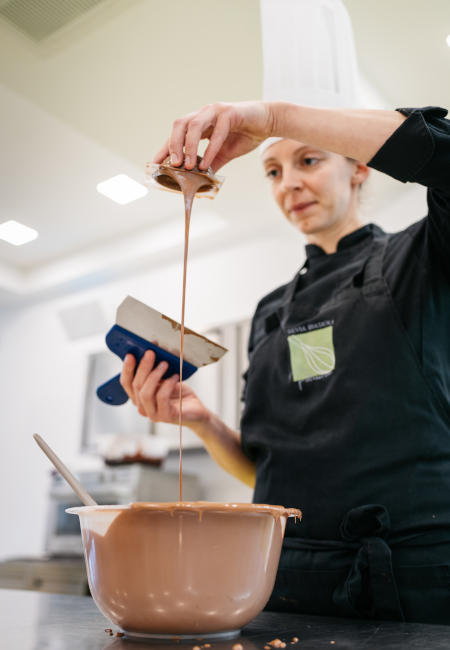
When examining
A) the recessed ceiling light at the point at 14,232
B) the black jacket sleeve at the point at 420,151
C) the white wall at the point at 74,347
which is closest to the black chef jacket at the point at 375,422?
the black jacket sleeve at the point at 420,151

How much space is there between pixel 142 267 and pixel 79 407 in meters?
1.17

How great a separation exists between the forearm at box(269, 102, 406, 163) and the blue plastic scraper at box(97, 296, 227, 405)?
1.04 ft

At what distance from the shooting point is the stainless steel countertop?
0.51m

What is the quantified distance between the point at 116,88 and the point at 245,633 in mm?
1424

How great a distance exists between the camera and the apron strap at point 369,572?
812mm

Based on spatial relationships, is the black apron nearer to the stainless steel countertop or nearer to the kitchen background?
the stainless steel countertop

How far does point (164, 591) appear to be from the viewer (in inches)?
21.5

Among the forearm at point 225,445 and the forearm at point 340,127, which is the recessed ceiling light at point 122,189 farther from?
the forearm at point 225,445

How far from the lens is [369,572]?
833 millimetres

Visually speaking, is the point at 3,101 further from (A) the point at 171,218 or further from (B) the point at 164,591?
(A) the point at 171,218

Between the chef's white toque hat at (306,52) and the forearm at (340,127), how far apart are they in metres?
0.37

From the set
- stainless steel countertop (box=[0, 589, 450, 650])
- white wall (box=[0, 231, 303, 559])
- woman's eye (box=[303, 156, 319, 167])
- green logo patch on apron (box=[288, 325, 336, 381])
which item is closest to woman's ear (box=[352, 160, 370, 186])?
woman's eye (box=[303, 156, 319, 167])

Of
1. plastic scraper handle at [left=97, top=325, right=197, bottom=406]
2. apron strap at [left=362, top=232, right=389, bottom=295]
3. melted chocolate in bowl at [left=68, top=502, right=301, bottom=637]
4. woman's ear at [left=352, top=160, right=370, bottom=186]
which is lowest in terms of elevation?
melted chocolate in bowl at [left=68, top=502, right=301, bottom=637]

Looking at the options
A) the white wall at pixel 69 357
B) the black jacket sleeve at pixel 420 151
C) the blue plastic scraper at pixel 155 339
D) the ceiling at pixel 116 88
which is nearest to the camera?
the black jacket sleeve at pixel 420 151
